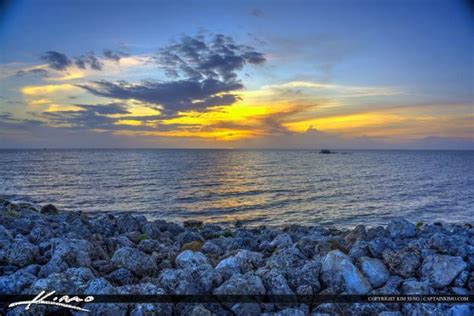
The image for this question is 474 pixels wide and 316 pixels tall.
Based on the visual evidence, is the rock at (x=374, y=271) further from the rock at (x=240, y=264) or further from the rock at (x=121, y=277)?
the rock at (x=121, y=277)

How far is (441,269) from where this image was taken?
17.2 ft

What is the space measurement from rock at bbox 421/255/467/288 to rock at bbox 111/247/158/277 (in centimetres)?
444

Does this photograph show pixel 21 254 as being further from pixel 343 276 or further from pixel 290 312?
pixel 343 276

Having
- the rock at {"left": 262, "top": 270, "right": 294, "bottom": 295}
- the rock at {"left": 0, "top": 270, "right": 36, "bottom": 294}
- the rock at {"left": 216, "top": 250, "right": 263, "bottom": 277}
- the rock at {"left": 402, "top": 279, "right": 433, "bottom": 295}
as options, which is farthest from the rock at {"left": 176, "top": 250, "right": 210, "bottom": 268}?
the rock at {"left": 402, "top": 279, "right": 433, "bottom": 295}

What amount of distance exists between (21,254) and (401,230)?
368 inches

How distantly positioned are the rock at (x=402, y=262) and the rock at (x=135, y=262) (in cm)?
403

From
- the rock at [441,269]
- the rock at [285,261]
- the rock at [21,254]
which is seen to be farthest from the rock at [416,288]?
the rock at [21,254]

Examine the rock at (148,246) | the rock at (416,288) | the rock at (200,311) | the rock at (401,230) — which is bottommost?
the rock at (401,230)

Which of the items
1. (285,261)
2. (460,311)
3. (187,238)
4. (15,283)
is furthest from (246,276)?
(187,238)

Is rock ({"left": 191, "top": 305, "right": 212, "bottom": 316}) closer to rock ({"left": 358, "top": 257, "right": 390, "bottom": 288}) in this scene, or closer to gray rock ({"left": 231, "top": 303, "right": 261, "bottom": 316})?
gray rock ({"left": 231, "top": 303, "right": 261, "bottom": 316})

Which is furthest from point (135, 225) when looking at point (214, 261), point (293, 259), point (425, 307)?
point (425, 307)

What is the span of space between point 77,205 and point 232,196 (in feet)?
37.5

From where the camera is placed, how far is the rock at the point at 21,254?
559 cm
